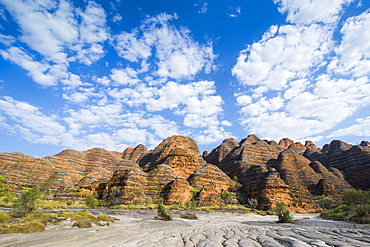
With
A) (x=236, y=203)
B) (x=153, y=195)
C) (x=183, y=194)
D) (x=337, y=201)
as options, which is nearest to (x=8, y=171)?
(x=153, y=195)

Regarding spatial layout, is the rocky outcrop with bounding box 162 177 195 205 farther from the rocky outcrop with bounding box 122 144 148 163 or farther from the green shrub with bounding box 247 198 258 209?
the rocky outcrop with bounding box 122 144 148 163

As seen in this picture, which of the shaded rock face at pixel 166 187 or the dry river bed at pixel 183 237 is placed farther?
the shaded rock face at pixel 166 187

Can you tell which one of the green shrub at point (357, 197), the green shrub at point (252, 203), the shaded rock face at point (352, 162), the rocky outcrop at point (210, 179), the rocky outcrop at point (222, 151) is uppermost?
the rocky outcrop at point (222, 151)

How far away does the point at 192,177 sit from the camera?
233 ft

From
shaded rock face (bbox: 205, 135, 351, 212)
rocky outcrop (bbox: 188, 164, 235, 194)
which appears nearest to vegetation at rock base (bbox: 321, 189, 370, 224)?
shaded rock face (bbox: 205, 135, 351, 212)

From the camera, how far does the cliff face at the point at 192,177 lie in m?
59.7

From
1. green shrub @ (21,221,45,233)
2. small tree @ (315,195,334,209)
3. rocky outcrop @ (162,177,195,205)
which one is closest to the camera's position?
green shrub @ (21,221,45,233)

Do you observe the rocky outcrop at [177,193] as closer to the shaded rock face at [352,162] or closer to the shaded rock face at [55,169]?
the shaded rock face at [55,169]

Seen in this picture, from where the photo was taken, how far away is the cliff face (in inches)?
2348

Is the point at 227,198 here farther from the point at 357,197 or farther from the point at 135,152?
the point at 135,152

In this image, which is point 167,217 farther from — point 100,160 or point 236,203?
point 100,160

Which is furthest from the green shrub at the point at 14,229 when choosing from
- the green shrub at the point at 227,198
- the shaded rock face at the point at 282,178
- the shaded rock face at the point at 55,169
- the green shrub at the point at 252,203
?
the shaded rock face at the point at 282,178

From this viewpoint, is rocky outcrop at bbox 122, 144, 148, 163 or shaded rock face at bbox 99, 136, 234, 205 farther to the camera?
rocky outcrop at bbox 122, 144, 148, 163

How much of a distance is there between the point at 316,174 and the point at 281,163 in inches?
602
